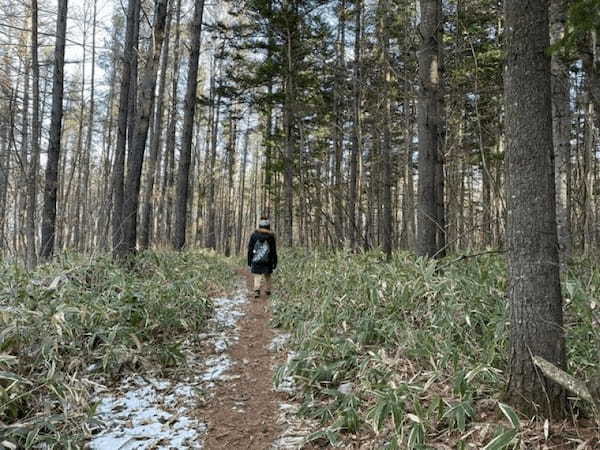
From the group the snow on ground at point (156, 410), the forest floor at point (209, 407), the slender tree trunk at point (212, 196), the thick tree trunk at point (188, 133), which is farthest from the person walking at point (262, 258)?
the slender tree trunk at point (212, 196)

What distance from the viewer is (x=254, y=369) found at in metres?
4.36

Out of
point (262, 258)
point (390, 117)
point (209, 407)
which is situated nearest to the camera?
point (209, 407)

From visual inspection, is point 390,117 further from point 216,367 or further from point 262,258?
point 216,367

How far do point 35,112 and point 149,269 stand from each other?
17.6ft

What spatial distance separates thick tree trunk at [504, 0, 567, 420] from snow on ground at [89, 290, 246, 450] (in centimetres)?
246

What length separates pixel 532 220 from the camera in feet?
7.84

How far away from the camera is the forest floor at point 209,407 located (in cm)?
290

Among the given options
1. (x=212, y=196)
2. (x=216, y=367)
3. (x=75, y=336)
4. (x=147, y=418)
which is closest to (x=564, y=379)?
(x=147, y=418)

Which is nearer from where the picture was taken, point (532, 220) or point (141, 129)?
point (532, 220)

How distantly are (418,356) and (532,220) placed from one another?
165 cm

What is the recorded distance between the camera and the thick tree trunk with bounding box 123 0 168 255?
7.18 m

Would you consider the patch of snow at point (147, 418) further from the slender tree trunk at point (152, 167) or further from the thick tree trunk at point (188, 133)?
the slender tree trunk at point (152, 167)

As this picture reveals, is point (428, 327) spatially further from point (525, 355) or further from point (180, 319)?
point (180, 319)

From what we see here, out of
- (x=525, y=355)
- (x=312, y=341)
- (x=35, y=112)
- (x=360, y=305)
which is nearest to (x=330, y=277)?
(x=360, y=305)
